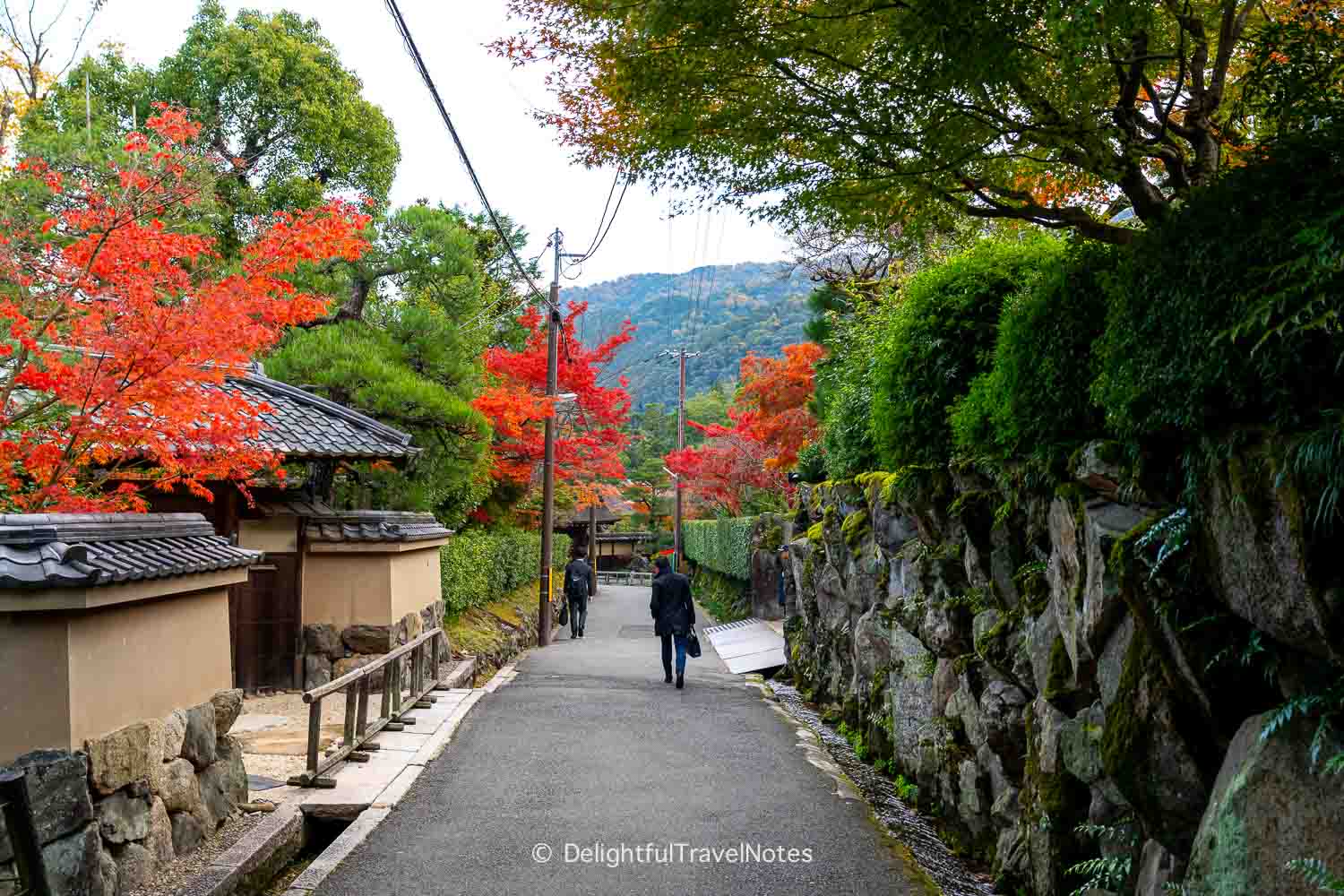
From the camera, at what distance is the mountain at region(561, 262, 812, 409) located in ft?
315

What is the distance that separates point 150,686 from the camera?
5406 mm

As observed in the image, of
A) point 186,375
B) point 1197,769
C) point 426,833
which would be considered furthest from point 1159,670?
point 186,375

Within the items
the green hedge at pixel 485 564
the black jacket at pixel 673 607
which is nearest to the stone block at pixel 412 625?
the green hedge at pixel 485 564

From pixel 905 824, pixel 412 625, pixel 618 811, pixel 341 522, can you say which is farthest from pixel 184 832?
pixel 412 625

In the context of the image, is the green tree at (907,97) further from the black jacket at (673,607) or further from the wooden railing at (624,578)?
the wooden railing at (624,578)

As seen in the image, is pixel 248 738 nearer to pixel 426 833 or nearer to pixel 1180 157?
pixel 426 833

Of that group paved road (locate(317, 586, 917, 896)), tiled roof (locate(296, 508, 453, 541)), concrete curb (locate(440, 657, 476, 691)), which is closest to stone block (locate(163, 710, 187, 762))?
paved road (locate(317, 586, 917, 896))

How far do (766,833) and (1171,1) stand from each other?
5547 millimetres

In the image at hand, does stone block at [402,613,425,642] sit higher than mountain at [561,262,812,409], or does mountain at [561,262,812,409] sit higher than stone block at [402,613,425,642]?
mountain at [561,262,812,409]

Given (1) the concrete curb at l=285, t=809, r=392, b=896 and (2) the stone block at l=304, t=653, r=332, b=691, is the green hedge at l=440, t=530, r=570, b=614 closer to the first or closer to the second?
(2) the stone block at l=304, t=653, r=332, b=691

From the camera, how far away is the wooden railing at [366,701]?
715 cm

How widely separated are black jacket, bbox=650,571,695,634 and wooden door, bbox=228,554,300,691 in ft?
15.5

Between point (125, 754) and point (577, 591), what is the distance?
1765 centimetres

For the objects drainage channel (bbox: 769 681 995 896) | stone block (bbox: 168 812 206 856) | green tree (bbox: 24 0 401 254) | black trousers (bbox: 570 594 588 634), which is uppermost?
green tree (bbox: 24 0 401 254)
